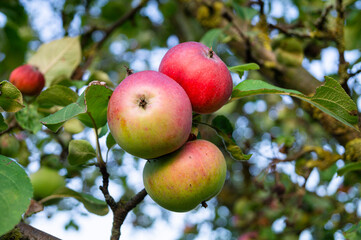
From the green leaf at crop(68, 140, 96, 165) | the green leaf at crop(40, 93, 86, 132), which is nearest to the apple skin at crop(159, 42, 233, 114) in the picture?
the green leaf at crop(40, 93, 86, 132)

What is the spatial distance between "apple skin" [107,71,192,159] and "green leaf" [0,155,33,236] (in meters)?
0.21

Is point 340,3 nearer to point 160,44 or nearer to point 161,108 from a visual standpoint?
point 161,108

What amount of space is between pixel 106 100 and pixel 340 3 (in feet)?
3.22

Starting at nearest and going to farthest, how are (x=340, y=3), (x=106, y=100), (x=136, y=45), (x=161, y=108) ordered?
(x=161, y=108)
(x=106, y=100)
(x=340, y=3)
(x=136, y=45)

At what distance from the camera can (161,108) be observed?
0.72 metres

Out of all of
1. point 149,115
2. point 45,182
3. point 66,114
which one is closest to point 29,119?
point 45,182

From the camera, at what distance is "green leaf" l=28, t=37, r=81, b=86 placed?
147cm

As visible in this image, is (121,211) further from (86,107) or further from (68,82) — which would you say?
(68,82)

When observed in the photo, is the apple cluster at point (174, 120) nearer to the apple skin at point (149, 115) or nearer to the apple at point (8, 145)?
the apple skin at point (149, 115)

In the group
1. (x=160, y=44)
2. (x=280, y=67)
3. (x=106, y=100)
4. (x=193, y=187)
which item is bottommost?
(x=160, y=44)

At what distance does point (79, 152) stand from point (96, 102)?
0.21 meters

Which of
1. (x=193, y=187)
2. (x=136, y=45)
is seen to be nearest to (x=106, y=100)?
(x=193, y=187)

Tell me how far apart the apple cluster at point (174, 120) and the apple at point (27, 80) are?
1.99 feet

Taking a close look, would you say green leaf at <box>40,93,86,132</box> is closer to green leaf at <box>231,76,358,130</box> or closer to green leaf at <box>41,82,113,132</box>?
green leaf at <box>41,82,113,132</box>
